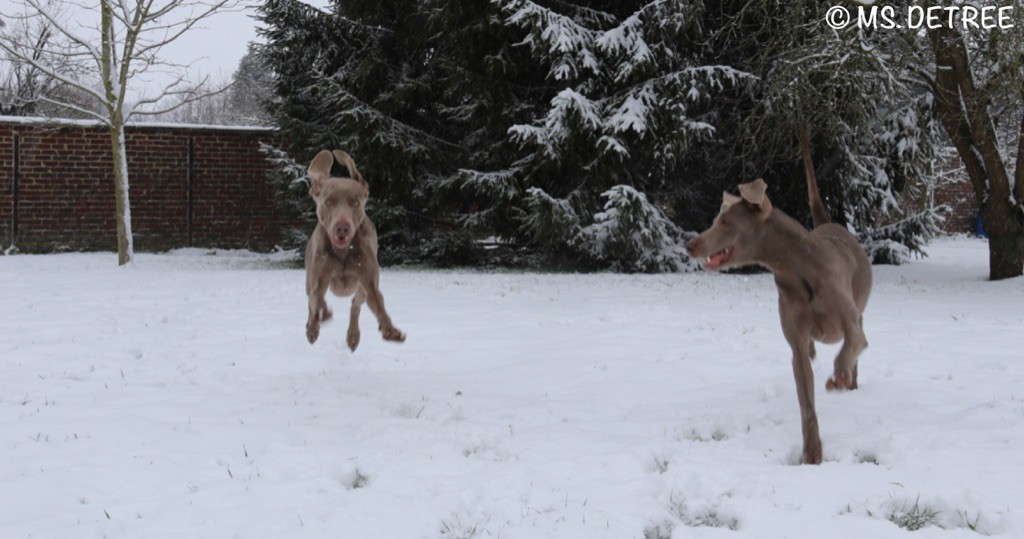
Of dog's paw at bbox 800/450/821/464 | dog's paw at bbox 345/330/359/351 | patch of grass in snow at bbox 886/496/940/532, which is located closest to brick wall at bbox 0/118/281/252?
dog's paw at bbox 345/330/359/351

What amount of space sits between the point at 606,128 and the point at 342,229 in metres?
8.89

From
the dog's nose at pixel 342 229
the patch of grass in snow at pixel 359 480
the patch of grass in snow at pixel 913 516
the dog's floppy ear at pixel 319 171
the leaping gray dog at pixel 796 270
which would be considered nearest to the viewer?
the patch of grass in snow at pixel 913 516

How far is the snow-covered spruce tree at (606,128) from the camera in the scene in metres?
12.8

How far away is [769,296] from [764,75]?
15.7 ft

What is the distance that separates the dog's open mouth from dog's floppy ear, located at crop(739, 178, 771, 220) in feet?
0.72

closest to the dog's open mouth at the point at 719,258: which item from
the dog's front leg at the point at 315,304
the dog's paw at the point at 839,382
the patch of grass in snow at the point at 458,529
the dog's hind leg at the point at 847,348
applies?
the dog's hind leg at the point at 847,348

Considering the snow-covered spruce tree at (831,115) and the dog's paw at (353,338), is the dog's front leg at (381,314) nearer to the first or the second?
the dog's paw at (353,338)

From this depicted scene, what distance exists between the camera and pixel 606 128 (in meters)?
12.9

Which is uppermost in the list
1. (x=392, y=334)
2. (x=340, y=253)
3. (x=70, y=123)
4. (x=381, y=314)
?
(x=70, y=123)

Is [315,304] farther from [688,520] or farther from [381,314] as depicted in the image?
[688,520]

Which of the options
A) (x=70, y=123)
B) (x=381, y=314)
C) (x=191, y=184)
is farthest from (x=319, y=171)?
(x=191, y=184)

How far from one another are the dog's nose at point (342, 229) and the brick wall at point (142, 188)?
13.8 metres

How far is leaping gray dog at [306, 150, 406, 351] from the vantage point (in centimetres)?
483

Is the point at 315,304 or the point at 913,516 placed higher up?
the point at 315,304
